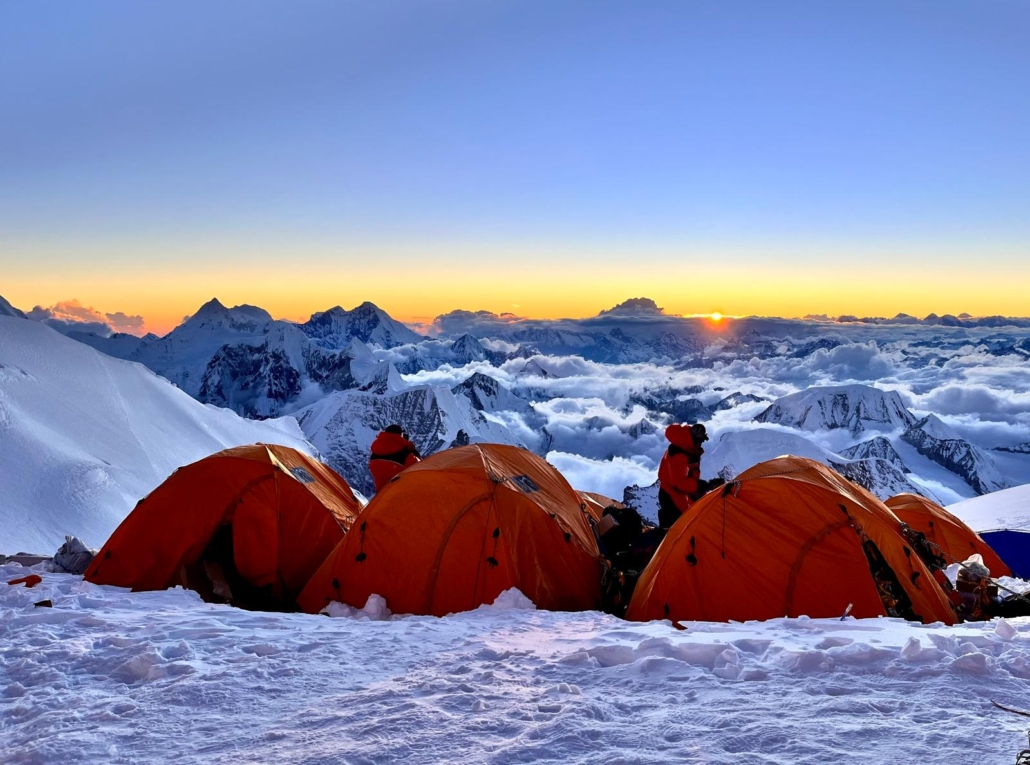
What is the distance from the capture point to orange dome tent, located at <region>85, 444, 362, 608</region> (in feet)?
31.8

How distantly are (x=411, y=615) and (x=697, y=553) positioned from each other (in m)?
3.44

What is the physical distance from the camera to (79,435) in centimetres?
1739

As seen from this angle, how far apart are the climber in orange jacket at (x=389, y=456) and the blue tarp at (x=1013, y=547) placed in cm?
1360

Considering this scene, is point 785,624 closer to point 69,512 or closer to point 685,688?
point 685,688

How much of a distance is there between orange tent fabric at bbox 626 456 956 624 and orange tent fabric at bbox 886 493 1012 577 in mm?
6347

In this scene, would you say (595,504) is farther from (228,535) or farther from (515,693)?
(515,693)

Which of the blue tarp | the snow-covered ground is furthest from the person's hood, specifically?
the blue tarp

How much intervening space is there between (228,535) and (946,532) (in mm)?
13278

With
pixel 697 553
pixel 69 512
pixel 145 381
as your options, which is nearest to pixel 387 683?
pixel 697 553

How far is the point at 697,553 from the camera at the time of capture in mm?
8305

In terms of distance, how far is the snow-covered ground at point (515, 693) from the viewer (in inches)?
154

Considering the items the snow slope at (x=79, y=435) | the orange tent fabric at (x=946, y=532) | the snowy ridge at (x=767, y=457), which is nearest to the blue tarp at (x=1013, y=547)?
the orange tent fabric at (x=946, y=532)

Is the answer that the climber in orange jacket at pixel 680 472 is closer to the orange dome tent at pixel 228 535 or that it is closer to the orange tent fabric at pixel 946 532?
the orange dome tent at pixel 228 535

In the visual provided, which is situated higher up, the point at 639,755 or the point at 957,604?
the point at 639,755
